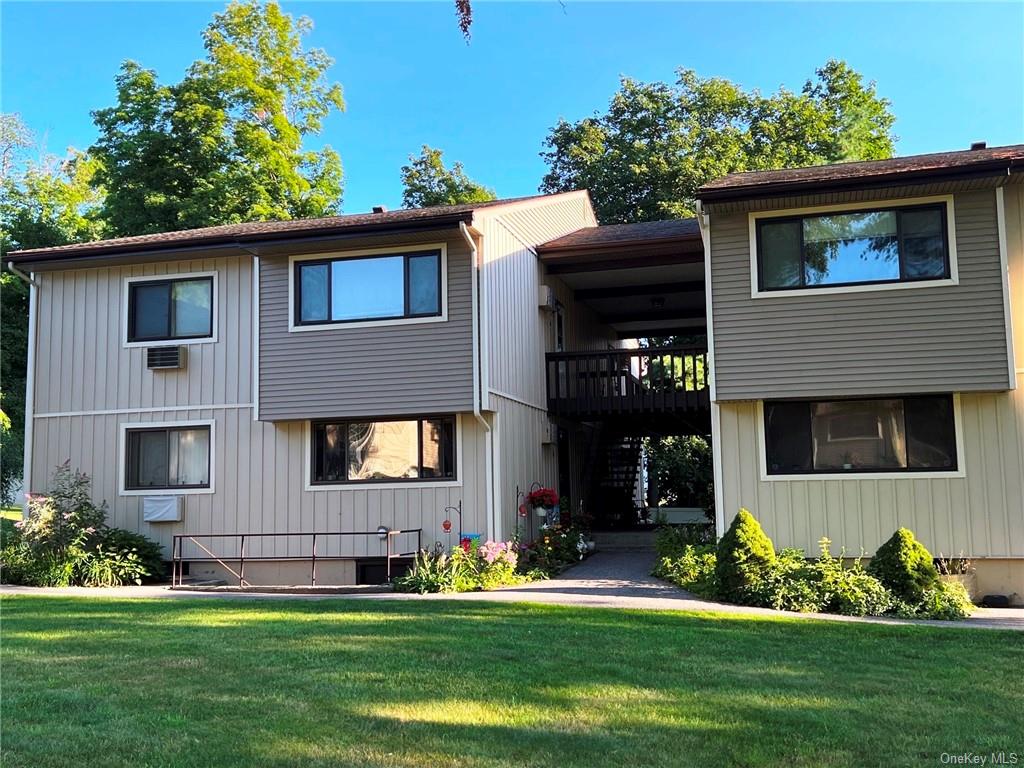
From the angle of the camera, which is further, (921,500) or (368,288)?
(368,288)

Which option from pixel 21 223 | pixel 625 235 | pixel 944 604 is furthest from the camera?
pixel 21 223

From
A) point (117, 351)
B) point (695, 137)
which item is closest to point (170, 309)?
point (117, 351)

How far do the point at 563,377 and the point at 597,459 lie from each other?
339cm

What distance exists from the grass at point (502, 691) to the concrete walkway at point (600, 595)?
84 cm

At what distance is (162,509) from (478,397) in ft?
18.4

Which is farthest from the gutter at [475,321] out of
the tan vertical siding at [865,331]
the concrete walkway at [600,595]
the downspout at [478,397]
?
the tan vertical siding at [865,331]

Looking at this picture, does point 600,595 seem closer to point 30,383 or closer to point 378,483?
point 378,483

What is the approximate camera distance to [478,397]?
40.0 ft

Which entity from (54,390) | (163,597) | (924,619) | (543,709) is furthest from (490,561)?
(54,390)

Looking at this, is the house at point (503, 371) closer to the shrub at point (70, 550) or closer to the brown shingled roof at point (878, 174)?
the brown shingled roof at point (878, 174)

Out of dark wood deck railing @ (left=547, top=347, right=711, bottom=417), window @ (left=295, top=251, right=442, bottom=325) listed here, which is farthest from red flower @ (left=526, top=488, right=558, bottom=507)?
window @ (left=295, top=251, right=442, bottom=325)

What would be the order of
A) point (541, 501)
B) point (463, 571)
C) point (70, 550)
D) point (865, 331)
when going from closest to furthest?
point (865, 331) < point (463, 571) < point (70, 550) < point (541, 501)

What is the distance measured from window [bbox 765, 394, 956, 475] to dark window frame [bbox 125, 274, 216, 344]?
8.89 metres

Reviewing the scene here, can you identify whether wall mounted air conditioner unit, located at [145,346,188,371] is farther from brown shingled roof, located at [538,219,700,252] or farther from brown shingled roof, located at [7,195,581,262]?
brown shingled roof, located at [538,219,700,252]
